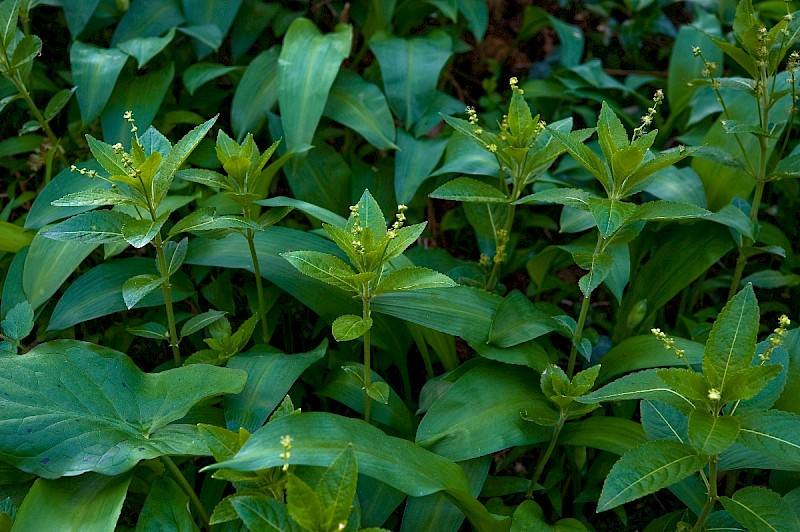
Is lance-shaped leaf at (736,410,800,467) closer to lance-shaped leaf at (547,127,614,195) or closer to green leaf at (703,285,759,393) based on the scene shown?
green leaf at (703,285,759,393)

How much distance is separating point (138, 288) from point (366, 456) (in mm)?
756

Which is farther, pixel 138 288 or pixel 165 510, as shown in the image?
pixel 138 288

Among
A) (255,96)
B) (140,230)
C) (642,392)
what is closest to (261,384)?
(140,230)

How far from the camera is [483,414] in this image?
1.85 meters

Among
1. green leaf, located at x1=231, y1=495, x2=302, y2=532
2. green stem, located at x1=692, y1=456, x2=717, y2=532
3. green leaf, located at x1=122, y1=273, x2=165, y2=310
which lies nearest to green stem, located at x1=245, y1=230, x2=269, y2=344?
green leaf, located at x1=122, y1=273, x2=165, y2=310

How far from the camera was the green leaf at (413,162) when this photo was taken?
2522 millimetres

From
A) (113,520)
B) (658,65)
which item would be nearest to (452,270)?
(113,520)

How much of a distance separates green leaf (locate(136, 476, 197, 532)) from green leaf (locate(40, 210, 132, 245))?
0.59 metres

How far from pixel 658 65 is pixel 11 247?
3.13 m

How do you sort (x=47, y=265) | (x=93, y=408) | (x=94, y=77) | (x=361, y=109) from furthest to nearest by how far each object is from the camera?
1. (x=361, y=109)
2. (x=94, y=77)
3. (x=47, y=265)
4. (x=93, y=408)

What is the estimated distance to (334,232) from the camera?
66.4 inches

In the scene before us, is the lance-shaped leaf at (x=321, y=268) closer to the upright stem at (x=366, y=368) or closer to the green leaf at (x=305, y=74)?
the upright stem at (x=366, y=368)

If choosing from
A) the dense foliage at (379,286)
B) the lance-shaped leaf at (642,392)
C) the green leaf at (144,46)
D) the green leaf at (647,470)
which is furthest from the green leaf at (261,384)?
the green leaf at (144,46)

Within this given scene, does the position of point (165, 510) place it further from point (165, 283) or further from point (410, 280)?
point (410, 280)
